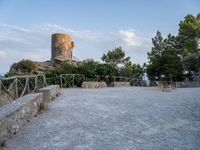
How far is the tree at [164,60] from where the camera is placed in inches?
1221

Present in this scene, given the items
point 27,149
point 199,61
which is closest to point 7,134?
point 27,149

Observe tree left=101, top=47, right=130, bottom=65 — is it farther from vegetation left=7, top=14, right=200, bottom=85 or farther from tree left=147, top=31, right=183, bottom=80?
tree left=147, top=31, right=183, bottom=80

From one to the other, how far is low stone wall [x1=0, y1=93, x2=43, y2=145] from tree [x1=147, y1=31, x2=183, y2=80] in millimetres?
26243

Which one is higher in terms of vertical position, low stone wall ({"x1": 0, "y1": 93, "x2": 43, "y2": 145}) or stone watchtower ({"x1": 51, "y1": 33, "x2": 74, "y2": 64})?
stone watchtower ({"x1": 51, "y1": 33, "x2": 74, "y2": 64})

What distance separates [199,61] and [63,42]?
721 inches

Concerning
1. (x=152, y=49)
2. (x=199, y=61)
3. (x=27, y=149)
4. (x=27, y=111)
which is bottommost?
(x=27, y=149)

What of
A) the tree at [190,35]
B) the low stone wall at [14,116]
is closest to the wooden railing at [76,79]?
the low stone wall at [14,116]

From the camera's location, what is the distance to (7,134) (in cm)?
383

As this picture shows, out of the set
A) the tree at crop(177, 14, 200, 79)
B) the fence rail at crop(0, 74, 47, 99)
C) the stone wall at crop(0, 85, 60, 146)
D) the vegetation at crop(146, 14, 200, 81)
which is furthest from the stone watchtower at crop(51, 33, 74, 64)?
the stone wall at crop(0, 85, 60, 146)

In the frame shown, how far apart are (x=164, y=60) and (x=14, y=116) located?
30.0 metres

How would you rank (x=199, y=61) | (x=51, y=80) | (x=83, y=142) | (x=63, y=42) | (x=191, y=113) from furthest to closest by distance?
(x=63, y=42) < (x=199, y=61) < (x=51, y=80) < (x=191, y=113) < (x=83, y=142)

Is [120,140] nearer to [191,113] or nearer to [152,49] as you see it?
[191,113]

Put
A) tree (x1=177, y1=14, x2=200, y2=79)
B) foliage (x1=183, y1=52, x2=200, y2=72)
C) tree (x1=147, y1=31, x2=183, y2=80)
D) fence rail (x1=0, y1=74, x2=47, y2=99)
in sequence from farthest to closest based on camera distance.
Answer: tree (x1=147, y1=31, x2=183, y2=80) < tree (x1=177, y1=14, x2=200, y2=79) < foliage (x1=183, y1=52, x2=200, y2=72) < fence rail (x1=0, y1=74, x2=47, y2=99)

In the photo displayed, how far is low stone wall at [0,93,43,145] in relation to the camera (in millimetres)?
3703
